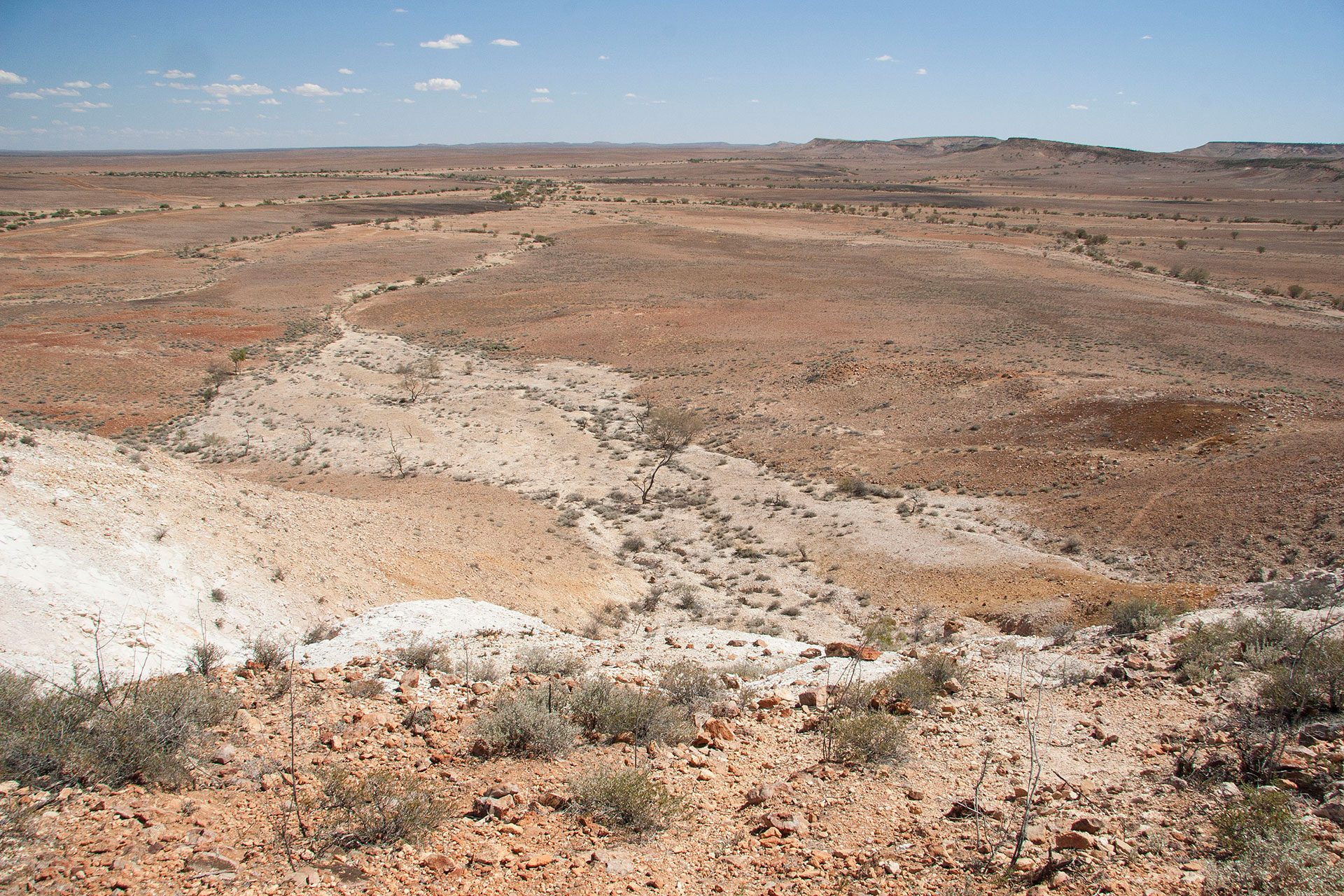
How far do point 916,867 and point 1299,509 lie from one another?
1200cm

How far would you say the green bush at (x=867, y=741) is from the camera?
18.4 feet

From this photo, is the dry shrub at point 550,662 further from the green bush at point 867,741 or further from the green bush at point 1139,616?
the green bush at point 1139,616

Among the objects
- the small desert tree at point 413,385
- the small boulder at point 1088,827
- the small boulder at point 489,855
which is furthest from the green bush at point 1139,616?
the small desert tree at point 413,385

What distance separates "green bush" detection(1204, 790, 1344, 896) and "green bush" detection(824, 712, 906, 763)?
80.3 inches

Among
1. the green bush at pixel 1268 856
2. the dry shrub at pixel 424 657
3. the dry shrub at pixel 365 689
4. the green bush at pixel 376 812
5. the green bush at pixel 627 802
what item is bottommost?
the dry shrub at pixel 424 657

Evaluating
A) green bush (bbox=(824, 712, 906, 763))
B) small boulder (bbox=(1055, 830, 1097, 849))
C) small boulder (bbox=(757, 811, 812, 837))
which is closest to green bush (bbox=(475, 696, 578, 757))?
small boulder (bbox=(757, 811, 812, 837))

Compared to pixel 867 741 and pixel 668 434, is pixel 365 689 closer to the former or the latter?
pixel 867 741

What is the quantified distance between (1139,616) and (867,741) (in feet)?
15.4

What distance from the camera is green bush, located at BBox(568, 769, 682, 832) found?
4.70 metres

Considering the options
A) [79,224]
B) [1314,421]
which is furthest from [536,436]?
[79,224]

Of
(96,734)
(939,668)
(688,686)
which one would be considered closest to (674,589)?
(688,686)

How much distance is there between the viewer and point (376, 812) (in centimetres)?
446

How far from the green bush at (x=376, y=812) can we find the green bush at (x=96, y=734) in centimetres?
103

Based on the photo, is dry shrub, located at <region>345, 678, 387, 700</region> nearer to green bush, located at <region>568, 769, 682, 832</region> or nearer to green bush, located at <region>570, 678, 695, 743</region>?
green bush, located at <region>570, 678, 695, 743</region>
